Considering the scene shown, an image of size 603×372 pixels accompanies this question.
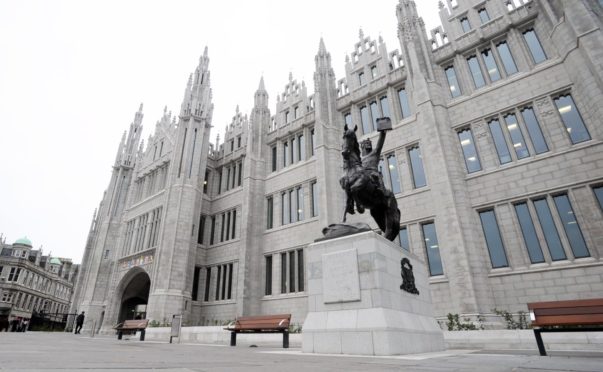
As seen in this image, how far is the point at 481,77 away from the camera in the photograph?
17469 mm

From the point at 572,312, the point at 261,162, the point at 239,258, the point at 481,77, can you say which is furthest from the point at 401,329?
the point at 261,162

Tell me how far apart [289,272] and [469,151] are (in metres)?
12.8

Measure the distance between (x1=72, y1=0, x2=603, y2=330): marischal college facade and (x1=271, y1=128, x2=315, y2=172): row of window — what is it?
11 cm

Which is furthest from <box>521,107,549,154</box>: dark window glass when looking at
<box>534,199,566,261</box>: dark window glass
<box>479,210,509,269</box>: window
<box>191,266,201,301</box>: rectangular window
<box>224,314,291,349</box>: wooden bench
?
<box>191,266,201,301</box>: rectangular window

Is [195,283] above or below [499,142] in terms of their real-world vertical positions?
below

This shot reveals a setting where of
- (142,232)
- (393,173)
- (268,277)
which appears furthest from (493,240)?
(142,232)

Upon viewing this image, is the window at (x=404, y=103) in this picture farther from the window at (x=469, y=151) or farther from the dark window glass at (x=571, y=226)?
the dark window glass at (x=571, y=226)

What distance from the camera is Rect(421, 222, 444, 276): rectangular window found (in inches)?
606

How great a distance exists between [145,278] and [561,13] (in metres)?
34.0

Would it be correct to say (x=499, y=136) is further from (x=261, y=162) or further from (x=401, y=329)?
(x=261, y=162)

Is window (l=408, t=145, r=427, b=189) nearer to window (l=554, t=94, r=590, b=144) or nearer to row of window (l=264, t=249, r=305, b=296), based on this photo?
window (l=554, t=94, r=590, b=144)

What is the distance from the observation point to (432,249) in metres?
15.8

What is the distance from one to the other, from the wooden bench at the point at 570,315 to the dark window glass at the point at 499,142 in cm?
1092

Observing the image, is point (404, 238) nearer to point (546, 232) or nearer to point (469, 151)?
point (469, 151)
